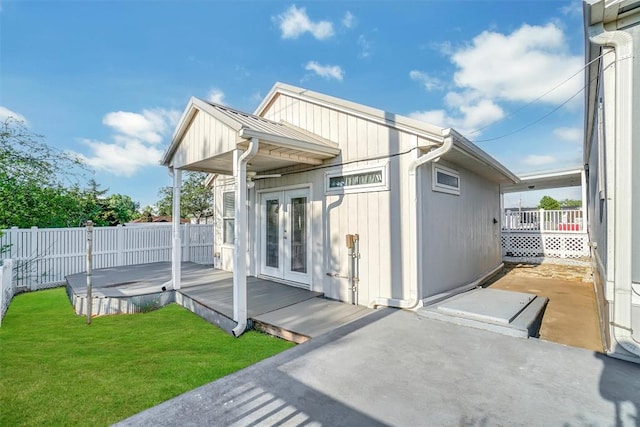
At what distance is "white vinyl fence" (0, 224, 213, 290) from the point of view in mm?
7414

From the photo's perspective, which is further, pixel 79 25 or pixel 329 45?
pixel 329 45

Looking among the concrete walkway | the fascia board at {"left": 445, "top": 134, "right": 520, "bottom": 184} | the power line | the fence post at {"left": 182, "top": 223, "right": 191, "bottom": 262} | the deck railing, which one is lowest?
the concrete walkway

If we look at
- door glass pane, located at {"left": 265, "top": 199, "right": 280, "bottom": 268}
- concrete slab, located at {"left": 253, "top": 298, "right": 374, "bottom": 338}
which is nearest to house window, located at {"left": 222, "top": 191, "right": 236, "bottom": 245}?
door glass pane, located at {"left": 265, "top": 199, "right": 280, "bottom": 268}

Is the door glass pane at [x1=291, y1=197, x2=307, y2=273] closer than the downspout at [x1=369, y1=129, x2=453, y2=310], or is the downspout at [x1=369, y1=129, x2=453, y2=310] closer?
the downspout at [x1=369, y1=129, x2=453, y2=310]

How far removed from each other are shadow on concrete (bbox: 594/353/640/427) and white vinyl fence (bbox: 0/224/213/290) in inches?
417

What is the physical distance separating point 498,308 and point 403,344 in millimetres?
1965

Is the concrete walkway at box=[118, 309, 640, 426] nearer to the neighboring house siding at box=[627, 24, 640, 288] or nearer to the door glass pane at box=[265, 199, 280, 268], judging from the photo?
the neighboring house siding at box=[627, 24, 640, 288]

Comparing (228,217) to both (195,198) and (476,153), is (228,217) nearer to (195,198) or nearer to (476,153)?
(476,153)

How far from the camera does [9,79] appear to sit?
8203mm

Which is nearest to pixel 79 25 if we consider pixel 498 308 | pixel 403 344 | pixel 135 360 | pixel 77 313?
pixel 77 313

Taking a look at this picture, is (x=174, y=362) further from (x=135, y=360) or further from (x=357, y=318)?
(x=357, y=318)

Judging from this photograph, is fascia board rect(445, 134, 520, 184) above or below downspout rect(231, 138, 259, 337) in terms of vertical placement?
above

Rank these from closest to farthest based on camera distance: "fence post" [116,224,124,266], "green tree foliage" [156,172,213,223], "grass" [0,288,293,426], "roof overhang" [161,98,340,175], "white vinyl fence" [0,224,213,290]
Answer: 1. "grass" [0,288,293,426]
2. "roof overhang" [161,98,340,175]
3. "white vinyl fence" [0,224,213,290]
4. "fence post" [116,224,124,266]
5. "green tree foliage" [156,172,213,223]

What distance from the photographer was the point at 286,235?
258 inches
